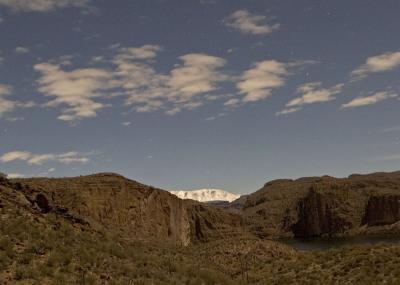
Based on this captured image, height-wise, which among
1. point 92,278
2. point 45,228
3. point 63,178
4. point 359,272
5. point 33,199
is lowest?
point 359,272

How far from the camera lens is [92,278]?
17938 mm

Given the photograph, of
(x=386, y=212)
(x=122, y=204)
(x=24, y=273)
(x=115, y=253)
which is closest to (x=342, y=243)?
(x=386, y=212)

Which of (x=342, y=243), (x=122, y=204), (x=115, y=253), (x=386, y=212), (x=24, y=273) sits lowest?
(x=342, y=243)

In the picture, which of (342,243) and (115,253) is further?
(342,243)

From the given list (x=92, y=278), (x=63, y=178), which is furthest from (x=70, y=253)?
(x=63, y=178)

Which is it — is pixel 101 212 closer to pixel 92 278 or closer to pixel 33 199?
pixel 33 199

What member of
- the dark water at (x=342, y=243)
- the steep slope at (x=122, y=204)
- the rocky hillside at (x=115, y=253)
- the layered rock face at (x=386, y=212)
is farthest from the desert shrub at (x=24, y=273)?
the layered rock face at (x=386, y=212)

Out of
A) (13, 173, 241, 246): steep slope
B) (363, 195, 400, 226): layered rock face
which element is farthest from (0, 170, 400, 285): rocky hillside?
(363, 195, 400, 226): layered rock face

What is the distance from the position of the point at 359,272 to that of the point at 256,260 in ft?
45.7

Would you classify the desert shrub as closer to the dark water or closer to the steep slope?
the steep slope

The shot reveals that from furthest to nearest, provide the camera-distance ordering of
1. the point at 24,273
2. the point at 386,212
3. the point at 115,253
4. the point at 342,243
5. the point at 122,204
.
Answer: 1. the point at 386,212
2. the point at 342,243
3. the point at 122,204
4. the point at 115,253
5. the point at 24,273

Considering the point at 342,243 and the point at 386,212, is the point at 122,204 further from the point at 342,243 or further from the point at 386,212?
the point at 386,212

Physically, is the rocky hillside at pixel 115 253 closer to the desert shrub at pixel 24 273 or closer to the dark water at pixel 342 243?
the desert shrub at pixel 24 273

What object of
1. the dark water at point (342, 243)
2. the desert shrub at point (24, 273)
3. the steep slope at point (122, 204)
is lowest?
the dark water at point (342, 243)
